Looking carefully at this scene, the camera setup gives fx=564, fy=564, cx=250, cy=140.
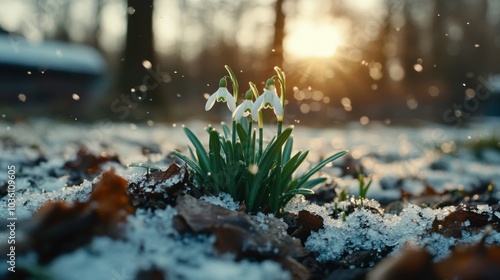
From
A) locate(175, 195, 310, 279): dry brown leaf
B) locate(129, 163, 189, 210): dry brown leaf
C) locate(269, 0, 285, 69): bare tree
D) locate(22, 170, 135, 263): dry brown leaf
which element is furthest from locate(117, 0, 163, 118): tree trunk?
locate(22, 170, 135, 263): dry brown leaf

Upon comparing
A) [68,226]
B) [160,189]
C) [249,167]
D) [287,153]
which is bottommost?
[68,226]

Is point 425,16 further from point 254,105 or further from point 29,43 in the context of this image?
point 254,105

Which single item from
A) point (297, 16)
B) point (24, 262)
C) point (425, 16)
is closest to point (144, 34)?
point (297, 16)

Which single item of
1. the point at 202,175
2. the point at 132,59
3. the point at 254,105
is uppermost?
the point at 132,59

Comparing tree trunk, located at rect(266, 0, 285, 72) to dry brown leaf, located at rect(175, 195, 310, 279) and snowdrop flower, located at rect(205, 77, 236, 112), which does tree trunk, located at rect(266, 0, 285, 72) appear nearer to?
snowdrop flower, located at rect(205, 77, 236, 112)

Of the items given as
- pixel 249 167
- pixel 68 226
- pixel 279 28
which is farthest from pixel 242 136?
pixel 279 28

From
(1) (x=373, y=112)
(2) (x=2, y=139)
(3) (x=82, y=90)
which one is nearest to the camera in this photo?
(2) (x=2, y=139)

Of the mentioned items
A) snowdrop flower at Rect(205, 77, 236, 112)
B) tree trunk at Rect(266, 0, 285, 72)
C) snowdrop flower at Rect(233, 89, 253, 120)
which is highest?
tree trunk at Rect(266, 0, 285, 72)

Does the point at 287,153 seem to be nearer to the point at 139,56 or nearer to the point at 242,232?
the point at 242,232

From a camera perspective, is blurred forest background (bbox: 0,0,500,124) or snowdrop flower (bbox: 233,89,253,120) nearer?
snowdrop flower (bbox: 233,89,253,120)
